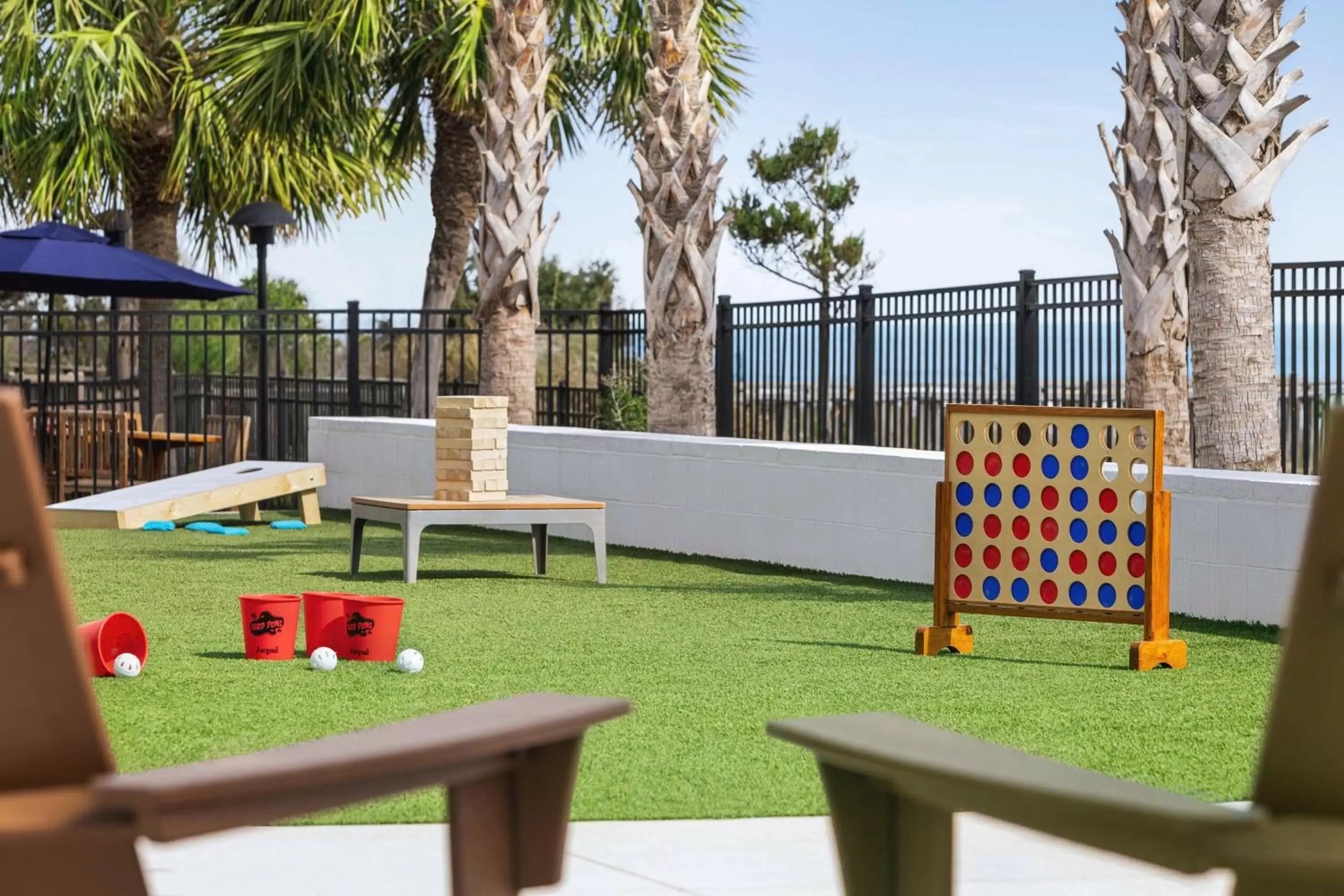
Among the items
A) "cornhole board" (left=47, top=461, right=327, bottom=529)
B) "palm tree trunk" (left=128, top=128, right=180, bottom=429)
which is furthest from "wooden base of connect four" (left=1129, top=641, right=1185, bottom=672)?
"palm tree trunk" (left=128, top=128, right=180, bottom=429)

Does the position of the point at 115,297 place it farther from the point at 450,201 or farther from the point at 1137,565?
the point at 1137,565

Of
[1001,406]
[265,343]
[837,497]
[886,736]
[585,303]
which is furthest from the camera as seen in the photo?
[585,303]

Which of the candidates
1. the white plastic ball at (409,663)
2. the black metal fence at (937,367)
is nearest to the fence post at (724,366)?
the black metal fence at (937,367)

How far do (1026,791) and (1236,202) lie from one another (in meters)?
8.05

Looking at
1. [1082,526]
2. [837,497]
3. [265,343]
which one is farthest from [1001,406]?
[265,343]

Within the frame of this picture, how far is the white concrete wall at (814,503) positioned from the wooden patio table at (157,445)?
3165 millimetres

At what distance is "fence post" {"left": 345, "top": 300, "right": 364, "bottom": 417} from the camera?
17953 millimetres

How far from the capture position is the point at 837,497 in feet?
37.8

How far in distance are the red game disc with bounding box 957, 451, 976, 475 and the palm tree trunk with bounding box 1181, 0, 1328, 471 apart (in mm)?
2389

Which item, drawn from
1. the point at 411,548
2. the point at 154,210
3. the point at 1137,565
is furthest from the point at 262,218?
the point at 1137,565

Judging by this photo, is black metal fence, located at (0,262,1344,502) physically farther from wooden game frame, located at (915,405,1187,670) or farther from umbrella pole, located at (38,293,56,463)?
wooden game frame, located at (915,405,1187,670)

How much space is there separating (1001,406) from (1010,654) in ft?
3.83

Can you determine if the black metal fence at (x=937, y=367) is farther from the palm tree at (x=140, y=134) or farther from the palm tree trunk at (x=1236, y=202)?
the palm tree at (x=140, y=134)

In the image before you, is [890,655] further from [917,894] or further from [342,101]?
[342,101]
